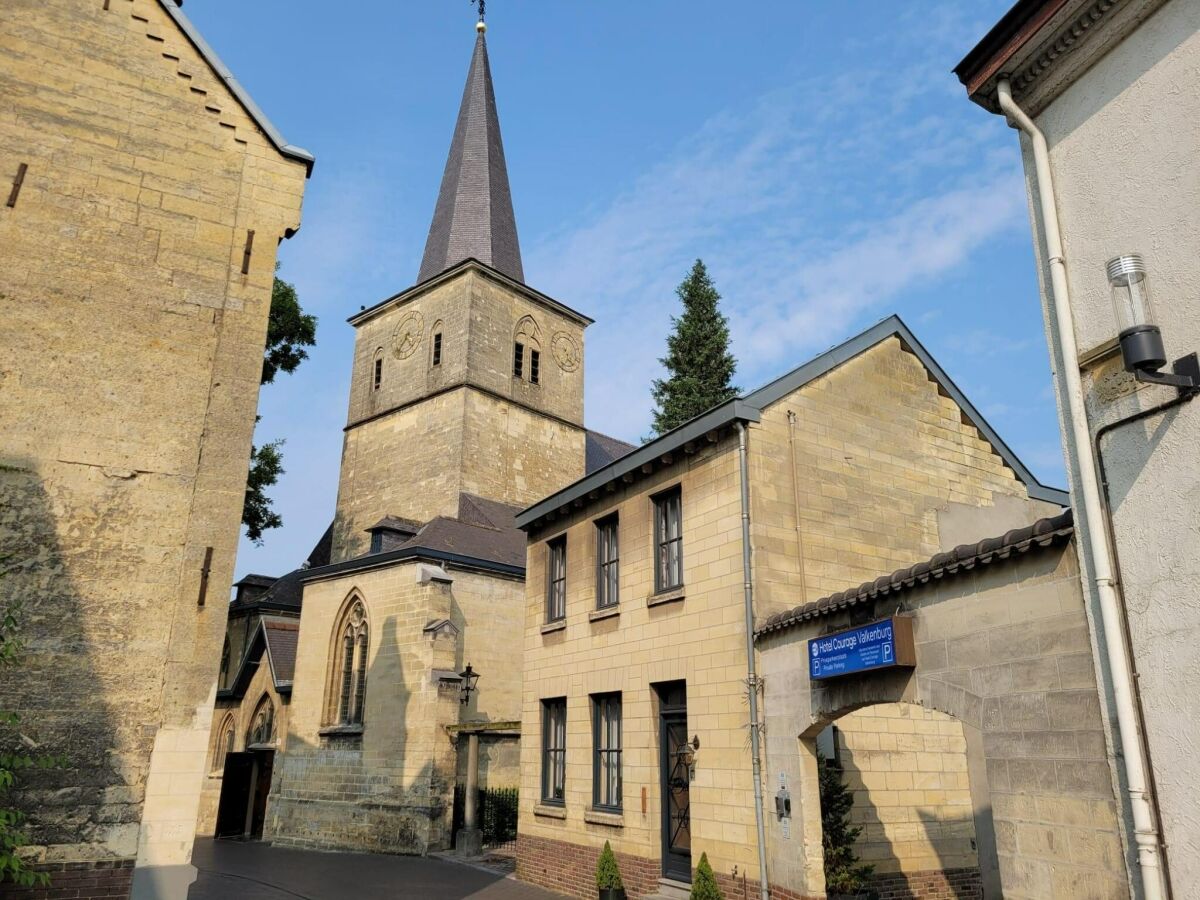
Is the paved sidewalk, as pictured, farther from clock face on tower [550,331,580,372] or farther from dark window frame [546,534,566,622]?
clock face on tower [550,331,580,372]

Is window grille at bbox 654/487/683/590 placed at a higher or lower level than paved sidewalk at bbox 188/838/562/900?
higher

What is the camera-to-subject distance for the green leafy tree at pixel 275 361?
22281mm

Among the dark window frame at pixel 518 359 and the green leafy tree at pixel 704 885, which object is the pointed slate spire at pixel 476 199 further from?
the green leafy tree at pixel 704 885

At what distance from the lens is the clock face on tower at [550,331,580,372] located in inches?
1438

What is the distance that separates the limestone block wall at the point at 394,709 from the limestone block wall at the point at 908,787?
1068cm

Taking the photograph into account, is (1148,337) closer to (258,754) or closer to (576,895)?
(576,895)

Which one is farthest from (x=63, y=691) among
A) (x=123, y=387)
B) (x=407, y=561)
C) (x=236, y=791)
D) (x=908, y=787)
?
(x=236, y=791)

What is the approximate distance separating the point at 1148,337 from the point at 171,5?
10406mm

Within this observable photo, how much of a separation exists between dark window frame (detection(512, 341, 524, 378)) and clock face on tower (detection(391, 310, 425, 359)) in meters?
3.57

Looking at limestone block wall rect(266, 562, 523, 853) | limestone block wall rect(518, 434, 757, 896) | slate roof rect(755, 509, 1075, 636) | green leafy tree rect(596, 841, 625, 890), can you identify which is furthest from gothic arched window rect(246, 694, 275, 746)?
slate roof rect(755, 509, 1075, 636)

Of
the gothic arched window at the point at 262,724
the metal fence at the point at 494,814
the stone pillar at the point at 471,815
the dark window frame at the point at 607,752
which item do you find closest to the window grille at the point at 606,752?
the dark window frame at the point at 607,752

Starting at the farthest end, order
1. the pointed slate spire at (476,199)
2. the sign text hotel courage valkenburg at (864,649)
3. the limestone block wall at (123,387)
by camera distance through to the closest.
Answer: the pointed slate spire at (476,199), the sign text hotel courage valkenburg at (864,649), the limestone block wall at (123,387)

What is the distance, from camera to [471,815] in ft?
61.8

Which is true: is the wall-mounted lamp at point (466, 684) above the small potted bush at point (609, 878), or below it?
above
